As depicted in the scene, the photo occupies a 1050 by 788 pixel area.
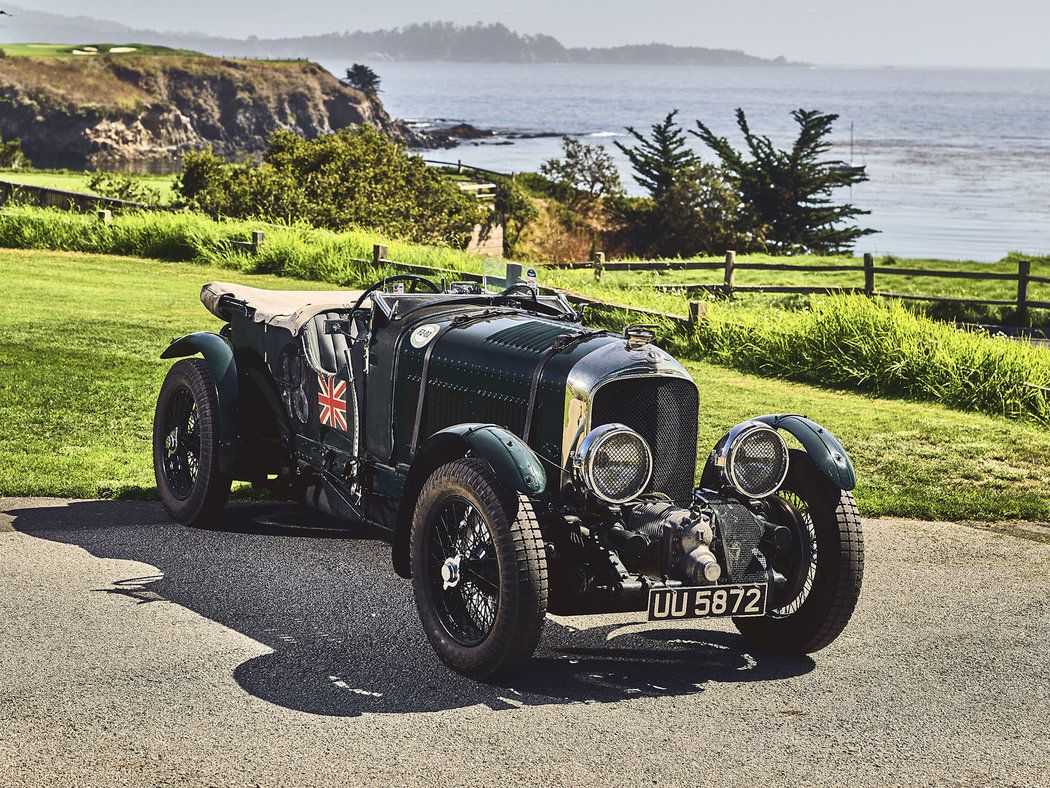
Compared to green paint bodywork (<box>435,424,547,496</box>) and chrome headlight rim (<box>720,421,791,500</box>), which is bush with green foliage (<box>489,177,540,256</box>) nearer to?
chrome headlight rim (<box>720,421,791,500</box>)

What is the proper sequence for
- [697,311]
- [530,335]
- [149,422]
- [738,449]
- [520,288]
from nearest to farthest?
[738,449]
[530,335]
[520,288]
[149,422]
[697,311]

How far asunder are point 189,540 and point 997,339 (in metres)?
10.7

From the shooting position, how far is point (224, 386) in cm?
827

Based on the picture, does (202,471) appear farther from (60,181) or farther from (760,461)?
(60,181)

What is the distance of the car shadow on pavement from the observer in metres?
5.84

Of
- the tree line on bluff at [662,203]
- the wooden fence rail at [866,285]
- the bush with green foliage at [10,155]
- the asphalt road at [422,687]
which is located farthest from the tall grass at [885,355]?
the bush with green foliage at [10,155]

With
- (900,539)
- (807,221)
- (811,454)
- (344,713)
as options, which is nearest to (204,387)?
(344,713)

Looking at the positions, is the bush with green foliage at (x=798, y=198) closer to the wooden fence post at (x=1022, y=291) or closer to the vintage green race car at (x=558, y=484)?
the wooden fence post at (x=1022, y=291)

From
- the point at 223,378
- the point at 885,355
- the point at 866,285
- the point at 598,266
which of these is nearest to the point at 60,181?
the point at 598,266

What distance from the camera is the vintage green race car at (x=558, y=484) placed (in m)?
5.79

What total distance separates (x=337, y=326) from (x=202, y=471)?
1.36m

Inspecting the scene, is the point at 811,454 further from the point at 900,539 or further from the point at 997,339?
the point at 997,339

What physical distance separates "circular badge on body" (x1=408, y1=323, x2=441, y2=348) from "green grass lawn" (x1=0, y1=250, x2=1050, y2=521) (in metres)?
3.08

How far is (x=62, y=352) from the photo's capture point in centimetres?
1458
